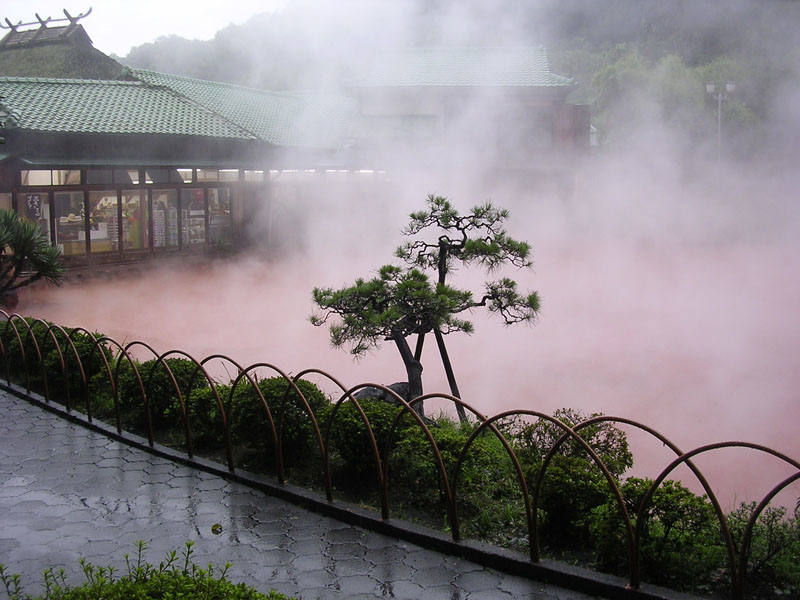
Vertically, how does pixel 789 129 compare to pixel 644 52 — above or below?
below

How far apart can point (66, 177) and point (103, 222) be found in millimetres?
1030

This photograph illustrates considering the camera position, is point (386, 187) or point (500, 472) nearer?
point (500, 472)

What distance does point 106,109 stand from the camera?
1467cm

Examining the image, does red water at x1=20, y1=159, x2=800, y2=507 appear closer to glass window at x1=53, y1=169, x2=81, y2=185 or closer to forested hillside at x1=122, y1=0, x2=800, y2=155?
glass window at x1=53, y1=169, x2=81, y2=185

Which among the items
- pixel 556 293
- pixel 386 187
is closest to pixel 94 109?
pixel 386 187

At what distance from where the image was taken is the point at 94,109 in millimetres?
14484

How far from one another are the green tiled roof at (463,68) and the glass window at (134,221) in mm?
8018

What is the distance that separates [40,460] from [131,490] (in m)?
0.90

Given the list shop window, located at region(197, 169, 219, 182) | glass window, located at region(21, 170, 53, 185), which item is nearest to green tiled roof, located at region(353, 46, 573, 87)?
shop window, located at region(197, 169, 219, 182)

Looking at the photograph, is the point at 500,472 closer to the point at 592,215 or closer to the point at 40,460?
the point at 40,460

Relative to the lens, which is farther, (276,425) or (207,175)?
(207,175)

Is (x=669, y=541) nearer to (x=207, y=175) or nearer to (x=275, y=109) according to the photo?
(x=207, y=175)

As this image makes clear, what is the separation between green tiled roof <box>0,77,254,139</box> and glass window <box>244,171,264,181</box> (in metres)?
1.16

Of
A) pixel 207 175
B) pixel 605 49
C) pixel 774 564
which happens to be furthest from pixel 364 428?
pixel 605 49
